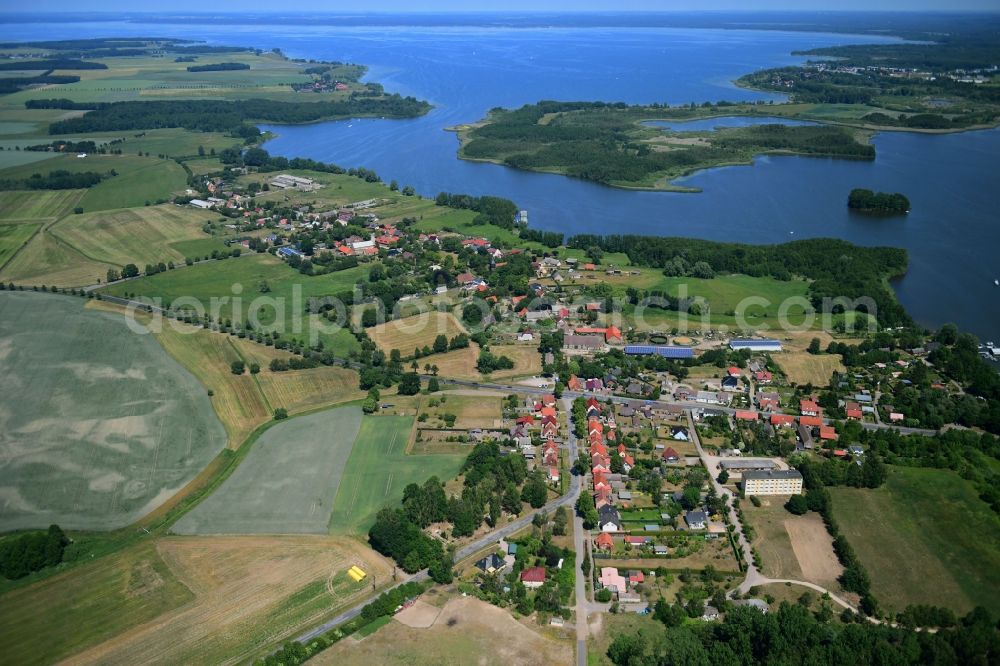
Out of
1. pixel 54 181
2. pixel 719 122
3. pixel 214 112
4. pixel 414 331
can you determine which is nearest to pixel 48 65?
pixel 214 112

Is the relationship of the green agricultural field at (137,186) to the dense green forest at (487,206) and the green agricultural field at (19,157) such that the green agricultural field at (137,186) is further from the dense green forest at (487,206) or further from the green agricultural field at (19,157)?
the dense green forest at (487,206)

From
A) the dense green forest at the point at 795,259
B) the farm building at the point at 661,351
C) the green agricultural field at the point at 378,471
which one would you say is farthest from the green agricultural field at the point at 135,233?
the farm building at the point at 661,351

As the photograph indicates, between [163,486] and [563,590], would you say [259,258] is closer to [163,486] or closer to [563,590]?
[163,486]

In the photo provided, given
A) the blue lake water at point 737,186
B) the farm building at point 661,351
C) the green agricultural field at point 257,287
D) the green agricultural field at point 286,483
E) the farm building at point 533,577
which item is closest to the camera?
the farm building at point 533,577

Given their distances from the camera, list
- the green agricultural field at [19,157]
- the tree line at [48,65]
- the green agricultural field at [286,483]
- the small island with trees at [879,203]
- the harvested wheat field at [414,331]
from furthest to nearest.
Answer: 1. the tree line at [48,65]
2. the green agricultural field at [19,157]
3. the small island with trees at [879,203]
4. the harvested wheat field at [414,331]
5. the green agricultural field at [286,483]

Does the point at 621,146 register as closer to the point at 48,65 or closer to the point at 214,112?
the point at 214,112
